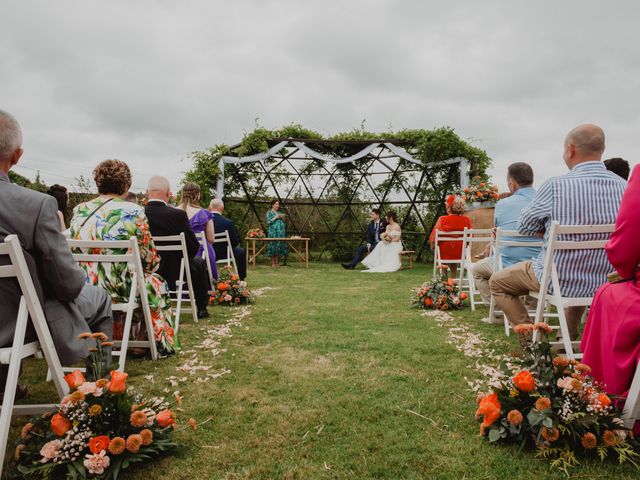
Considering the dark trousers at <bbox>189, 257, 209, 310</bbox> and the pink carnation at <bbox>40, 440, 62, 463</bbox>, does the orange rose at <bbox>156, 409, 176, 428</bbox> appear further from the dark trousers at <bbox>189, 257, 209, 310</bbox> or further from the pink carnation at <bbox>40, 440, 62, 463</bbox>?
the dark trousers at <bbox>189, 257, 209, 310</bbox>

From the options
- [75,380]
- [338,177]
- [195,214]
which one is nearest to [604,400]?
[75,380]

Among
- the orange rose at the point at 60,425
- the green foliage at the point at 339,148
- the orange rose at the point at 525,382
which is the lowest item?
the orange rose at the point at 60,425

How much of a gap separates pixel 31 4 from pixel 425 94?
28.9 feet

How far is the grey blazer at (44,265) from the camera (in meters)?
1.64

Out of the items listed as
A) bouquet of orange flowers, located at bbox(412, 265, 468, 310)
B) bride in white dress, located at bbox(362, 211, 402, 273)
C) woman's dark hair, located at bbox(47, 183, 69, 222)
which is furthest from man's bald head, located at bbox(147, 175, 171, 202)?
bride in white dress, located at bbox(362, 211, 402, 273)

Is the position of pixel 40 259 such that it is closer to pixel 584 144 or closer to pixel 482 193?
pixel 584 144

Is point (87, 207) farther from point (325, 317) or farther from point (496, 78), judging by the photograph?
point (496, 78)

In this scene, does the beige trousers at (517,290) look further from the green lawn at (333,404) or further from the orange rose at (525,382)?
the orange rose at (525,382)

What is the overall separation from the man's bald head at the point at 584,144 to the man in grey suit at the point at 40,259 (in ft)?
9.64

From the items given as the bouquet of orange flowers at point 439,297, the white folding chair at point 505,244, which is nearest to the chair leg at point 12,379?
the white folding chair at point 505,244

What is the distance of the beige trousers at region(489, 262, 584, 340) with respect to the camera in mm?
2816

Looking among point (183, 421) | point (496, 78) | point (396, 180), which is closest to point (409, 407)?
point (183, 421)

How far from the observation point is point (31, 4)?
489 centimetres

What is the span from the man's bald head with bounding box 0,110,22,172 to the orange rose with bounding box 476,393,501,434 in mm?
2319
